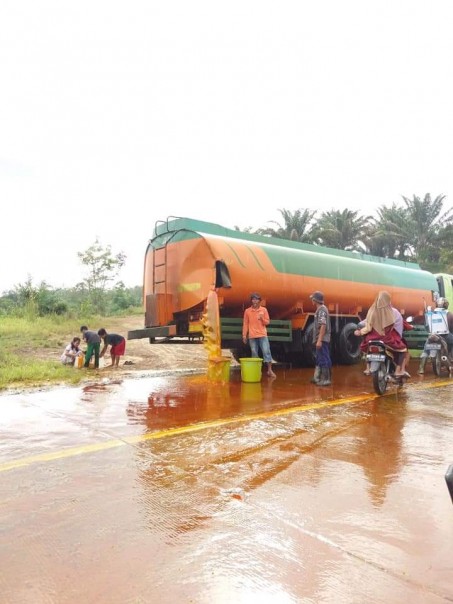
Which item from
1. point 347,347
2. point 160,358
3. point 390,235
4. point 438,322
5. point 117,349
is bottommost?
point 160,358

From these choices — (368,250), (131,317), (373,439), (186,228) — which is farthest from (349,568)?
(368,250)

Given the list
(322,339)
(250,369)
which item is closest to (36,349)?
(250,369)

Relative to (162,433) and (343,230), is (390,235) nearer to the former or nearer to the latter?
(343,230)

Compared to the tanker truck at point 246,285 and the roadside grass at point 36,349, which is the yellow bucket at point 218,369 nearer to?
the tanker truck at point 246,285

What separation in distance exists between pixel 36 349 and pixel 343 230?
27248 millimetres

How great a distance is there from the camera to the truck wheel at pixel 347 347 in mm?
10828

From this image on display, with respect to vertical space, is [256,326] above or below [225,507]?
above

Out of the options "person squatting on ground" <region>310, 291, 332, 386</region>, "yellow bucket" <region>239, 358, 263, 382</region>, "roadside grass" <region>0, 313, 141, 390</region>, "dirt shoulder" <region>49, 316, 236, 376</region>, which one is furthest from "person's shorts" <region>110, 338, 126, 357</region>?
"person squatting on ground" <region>310, 291, 332, 386</region>

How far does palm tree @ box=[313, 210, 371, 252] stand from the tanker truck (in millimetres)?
24547

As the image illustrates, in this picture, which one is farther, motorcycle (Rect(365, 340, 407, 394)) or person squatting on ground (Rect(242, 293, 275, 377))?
person squatting on ground (Rect(242, 293, 275, 377))

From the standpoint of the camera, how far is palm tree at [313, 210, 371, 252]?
35656 mm

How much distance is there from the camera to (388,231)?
117 ft

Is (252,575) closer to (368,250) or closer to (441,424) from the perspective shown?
(441,424)

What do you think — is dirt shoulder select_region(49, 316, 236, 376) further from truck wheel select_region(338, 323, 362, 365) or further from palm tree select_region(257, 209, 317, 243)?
palm tree select_region(257, 209, 317, 243)
